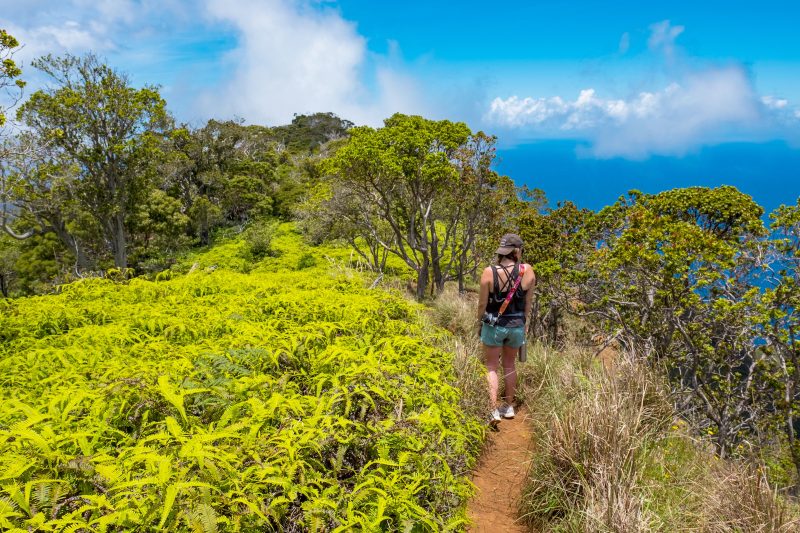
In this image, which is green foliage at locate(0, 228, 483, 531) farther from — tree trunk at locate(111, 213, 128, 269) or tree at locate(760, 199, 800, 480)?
tree trunk at locate(111, 213, 128, 269)

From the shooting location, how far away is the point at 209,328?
4.34 m

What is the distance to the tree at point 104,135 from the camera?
17703mm

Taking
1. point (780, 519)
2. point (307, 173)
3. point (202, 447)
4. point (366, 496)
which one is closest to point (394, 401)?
point (366, 496)

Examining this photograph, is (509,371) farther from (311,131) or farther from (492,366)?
(311,131)

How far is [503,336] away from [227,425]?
3.12 m

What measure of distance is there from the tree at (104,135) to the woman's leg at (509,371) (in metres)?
18.8

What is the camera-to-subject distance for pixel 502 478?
161 inches

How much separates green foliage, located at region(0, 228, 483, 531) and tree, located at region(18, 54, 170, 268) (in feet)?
56.2

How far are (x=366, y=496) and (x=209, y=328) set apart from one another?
8.57 feet

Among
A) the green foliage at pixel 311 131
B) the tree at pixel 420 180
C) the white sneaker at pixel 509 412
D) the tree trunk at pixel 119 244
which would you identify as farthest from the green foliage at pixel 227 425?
the green foliage at pixel 311 131

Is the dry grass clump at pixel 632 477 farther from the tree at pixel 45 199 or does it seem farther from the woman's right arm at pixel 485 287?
the tree at pixel 45 199

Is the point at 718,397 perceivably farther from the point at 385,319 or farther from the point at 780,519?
the point at 385,319

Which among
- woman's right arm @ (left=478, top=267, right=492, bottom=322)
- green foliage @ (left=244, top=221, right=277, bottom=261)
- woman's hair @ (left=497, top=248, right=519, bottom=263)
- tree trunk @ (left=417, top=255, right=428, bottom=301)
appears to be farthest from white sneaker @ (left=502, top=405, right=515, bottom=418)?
green foliage @ (left=244, top=221, right=277, bottom=261)

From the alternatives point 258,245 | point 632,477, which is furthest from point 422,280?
point 258,245
